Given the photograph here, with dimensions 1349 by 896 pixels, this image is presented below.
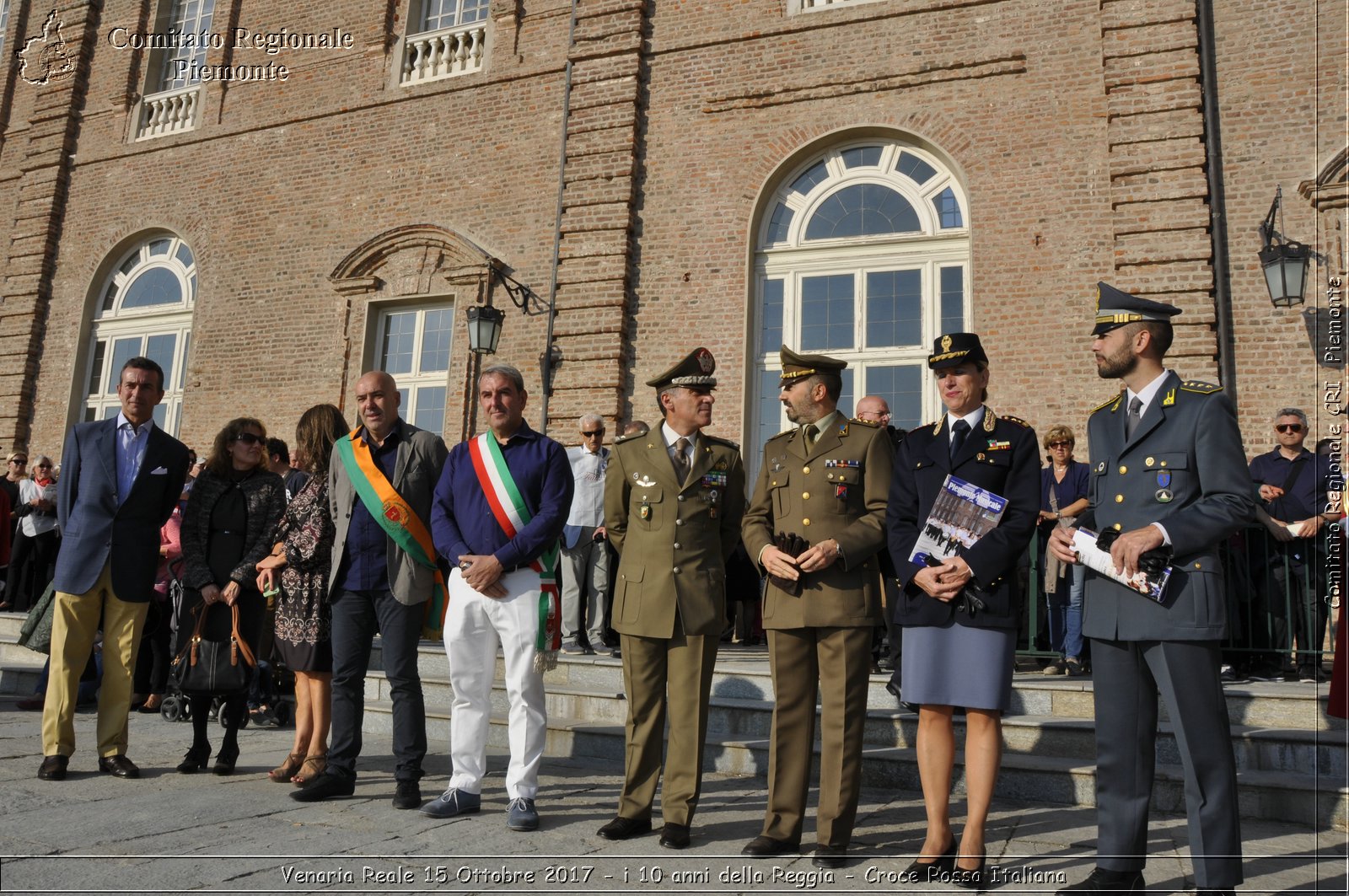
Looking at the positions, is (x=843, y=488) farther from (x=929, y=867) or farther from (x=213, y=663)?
(x=213, y=663)

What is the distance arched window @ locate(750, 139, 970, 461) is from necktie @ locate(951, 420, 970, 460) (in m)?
6.15

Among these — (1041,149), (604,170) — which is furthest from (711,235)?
(1041,149)

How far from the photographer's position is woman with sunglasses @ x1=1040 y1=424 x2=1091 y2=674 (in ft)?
23.8

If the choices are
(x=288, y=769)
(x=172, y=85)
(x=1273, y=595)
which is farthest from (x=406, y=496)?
(x=172, y=85)

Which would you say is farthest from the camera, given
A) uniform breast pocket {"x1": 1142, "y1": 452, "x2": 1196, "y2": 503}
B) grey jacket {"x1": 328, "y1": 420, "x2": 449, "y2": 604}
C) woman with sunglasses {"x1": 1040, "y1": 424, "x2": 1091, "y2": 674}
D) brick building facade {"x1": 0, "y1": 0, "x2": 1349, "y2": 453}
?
brick building facade {"x1": 0, "y1": 0, "x2": 1349, "y2": 453}

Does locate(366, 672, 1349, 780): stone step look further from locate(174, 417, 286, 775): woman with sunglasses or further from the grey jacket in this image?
locate(174, 417, 286, 775): woman with sunglasses

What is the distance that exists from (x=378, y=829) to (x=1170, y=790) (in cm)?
377

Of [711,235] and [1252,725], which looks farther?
[711,235]

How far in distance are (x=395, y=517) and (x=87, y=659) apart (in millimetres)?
2079

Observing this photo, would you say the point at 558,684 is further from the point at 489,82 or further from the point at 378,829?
the point at 489,82

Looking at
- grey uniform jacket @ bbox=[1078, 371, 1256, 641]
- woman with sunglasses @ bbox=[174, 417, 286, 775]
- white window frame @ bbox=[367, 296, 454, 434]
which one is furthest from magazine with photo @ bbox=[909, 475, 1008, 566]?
white window frame @ bbox=[367, 296, 454, 434]

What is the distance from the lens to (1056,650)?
767cm

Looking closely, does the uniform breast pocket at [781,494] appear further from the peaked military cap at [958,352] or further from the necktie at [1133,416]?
the necktie at [1133,416]

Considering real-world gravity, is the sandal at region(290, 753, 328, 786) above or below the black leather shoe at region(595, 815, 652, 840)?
above
